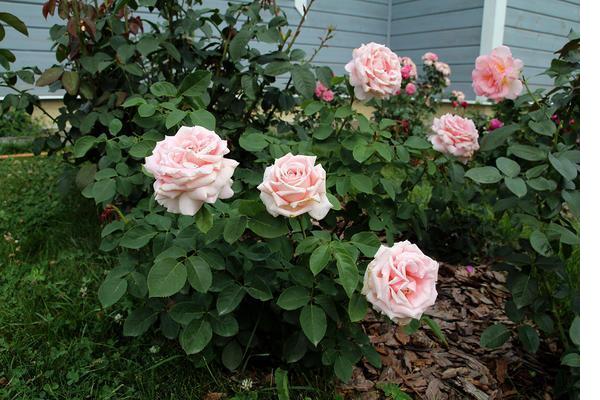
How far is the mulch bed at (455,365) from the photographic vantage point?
4.68 feet

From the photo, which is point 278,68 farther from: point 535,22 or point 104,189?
point 535,22

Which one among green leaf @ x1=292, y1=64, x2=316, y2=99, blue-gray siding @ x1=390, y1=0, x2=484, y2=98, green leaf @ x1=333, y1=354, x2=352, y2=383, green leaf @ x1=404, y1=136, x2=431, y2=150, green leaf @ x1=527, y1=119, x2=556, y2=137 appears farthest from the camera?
blue-gray siding @ x1=390, y1=0, x2=484, y2=98

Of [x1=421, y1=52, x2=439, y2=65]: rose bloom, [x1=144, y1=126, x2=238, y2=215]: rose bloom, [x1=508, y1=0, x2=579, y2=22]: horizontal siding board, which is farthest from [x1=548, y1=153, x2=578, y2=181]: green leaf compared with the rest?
[x1=508, y1=0, x2=579, y2=22]: horizontal siding board

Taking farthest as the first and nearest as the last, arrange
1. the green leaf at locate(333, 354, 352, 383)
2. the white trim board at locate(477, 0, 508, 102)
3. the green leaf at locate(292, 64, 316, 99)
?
the white trim board at locate(477, 0, 508, 102)
the green leaf at locate(292, 64, 316, 99)
the green leaf at locate(333, 354, 352, 383)

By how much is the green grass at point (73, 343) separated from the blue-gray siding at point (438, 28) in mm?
3886

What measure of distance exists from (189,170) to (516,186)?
2.72ft

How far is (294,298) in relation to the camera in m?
1.14

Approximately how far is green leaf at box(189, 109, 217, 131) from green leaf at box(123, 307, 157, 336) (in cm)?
55

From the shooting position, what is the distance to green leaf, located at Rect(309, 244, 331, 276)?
992mm

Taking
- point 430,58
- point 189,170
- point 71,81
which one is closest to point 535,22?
point 430,58

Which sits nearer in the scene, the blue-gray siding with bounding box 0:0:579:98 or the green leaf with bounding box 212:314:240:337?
the green leaf with bounding box 212:314:240:337

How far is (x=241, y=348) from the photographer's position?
137cm

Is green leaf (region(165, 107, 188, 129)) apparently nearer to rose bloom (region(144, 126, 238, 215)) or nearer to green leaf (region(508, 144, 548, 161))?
rose bloom (region(144, 126, 238, 215))
